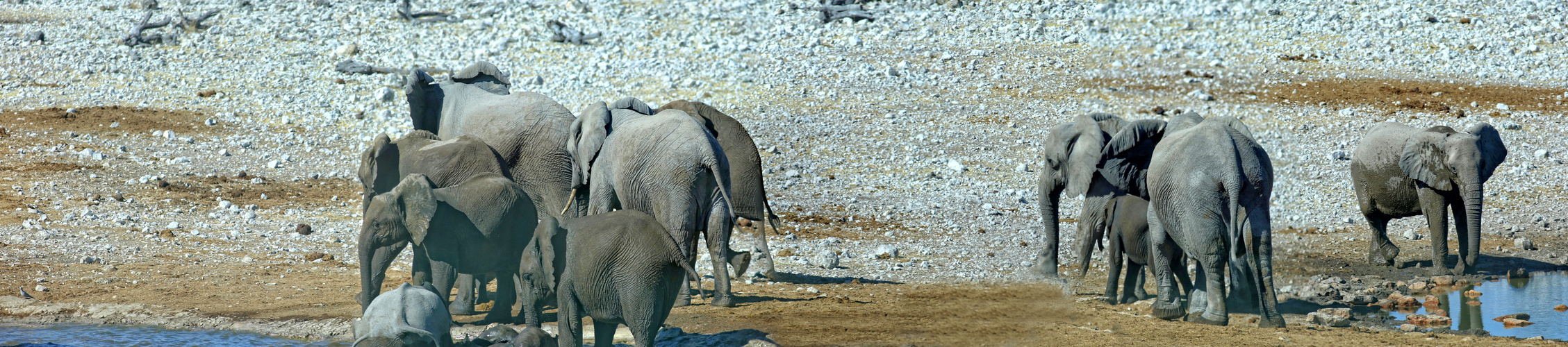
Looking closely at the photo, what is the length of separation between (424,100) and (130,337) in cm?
335

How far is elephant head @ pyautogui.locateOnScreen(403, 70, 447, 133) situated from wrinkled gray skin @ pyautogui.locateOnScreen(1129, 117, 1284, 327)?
6068mm

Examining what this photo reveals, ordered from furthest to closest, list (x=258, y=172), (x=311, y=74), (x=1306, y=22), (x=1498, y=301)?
(x=1306, y=22)
(x=311, y=74)
(x=258, y=172)
(x=1498, y=301)

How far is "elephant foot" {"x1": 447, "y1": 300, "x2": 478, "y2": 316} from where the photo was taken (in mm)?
9141

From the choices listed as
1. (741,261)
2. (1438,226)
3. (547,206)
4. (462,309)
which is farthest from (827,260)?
(1438,226)

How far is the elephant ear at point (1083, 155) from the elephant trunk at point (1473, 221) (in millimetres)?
3619

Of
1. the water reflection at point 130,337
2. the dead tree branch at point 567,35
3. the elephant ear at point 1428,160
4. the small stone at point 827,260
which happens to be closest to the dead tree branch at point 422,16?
the dead tree branch at point 567,35

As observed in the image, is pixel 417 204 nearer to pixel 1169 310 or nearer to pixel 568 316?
pixel 568 316

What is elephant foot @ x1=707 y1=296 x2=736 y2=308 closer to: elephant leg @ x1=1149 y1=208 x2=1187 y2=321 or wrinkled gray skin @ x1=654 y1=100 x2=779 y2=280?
wrinkled gray skin @ x1=654 y1=100 x2=779 y2=280

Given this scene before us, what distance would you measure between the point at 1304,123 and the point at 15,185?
15878 mm

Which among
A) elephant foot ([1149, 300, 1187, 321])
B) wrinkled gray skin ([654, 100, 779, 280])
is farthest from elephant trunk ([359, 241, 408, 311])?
elephant foot ([1149, 300, 1187, 321])

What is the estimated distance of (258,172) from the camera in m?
15.7

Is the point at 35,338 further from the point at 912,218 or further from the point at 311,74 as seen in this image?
the point at 311,74

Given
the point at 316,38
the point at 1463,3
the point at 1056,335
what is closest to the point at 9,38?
the point at 316,38

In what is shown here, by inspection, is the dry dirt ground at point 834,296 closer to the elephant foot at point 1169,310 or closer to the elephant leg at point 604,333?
the elephant foot at point 1169,310
